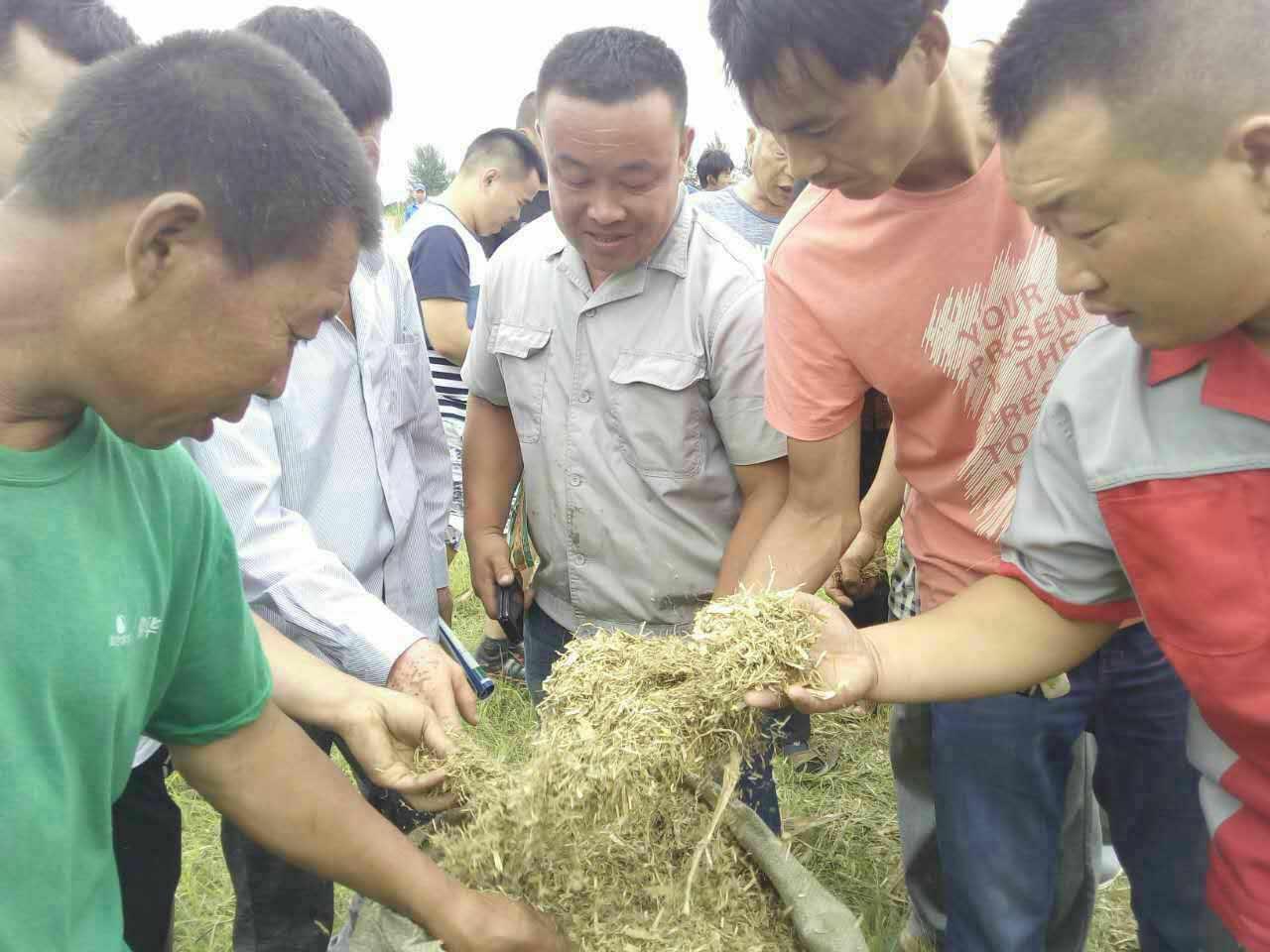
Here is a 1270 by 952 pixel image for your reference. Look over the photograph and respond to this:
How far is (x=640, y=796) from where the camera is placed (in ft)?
5.15

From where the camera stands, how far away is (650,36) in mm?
2545

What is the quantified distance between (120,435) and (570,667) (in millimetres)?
867

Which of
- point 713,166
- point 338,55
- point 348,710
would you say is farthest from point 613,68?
point 713,166

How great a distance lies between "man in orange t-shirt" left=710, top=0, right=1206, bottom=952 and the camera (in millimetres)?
1845

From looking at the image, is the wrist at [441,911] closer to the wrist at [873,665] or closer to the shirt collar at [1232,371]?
the wrist at [873,665]

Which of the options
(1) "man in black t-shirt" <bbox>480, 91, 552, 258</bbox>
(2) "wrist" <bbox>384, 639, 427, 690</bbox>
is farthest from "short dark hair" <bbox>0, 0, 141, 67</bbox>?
(1) "man in black t-shirt" <bbox>480, 91, 552, 258</bbox>

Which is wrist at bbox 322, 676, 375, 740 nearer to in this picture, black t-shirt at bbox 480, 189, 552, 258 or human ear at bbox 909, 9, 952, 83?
human ear at bbox 909, 9, 952, 83

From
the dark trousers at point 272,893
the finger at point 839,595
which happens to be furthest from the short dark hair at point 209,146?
the finger at point 839,595

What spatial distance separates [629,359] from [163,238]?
1.51 metres

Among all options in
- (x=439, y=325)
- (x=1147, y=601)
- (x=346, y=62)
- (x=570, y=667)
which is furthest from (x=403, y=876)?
(x=439, y=325)

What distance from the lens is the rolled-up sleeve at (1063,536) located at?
1.58 meters

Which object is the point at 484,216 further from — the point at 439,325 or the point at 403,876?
the point at 403,876

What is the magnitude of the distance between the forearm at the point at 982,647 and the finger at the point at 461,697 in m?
0.82

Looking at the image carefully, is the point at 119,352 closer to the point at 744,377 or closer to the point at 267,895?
the point at 744,377
